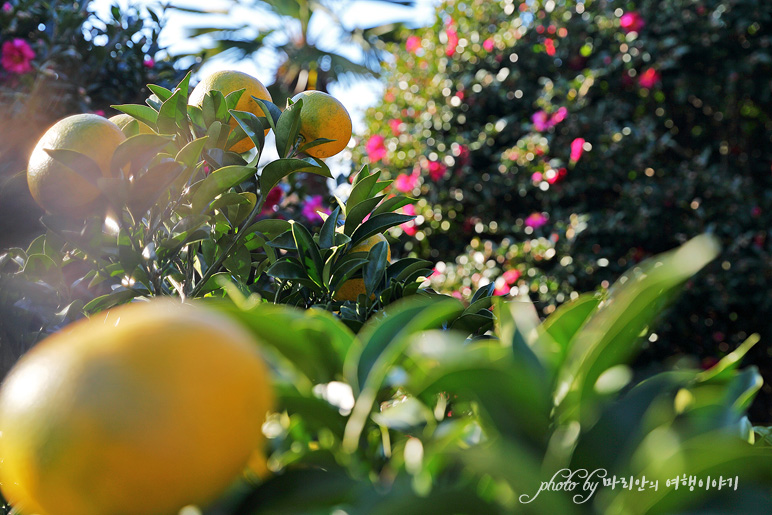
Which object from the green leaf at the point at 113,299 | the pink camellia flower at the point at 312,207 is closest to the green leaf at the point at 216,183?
the green leaf at the point at 113,299

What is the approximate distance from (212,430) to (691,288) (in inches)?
118

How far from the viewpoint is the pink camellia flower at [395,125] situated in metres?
3.91

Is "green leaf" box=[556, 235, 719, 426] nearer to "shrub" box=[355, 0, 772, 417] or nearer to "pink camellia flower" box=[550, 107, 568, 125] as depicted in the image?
"shrub" box=[355, 0, 772, 417]

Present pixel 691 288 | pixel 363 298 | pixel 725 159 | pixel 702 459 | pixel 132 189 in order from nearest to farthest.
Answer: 1. pixel 702 459
2. pixel 132 189
3. pixel 363 298
4. pixel 691 288
5. pixel 725 159

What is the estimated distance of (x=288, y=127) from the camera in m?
0.68

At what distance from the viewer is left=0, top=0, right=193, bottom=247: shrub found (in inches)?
84.2

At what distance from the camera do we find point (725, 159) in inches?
123

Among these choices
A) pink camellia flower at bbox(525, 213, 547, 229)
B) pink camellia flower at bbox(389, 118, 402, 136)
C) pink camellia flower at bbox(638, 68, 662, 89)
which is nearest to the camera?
pink camellia flower at bbox(638, 68, 662, 89)

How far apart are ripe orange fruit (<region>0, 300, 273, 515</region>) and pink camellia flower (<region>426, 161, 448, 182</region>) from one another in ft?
11.0

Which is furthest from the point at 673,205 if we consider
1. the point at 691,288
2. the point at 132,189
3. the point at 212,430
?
the point at 212,430

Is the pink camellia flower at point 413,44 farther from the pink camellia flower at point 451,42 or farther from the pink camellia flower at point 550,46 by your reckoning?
the pink camellia flower at point 550,46

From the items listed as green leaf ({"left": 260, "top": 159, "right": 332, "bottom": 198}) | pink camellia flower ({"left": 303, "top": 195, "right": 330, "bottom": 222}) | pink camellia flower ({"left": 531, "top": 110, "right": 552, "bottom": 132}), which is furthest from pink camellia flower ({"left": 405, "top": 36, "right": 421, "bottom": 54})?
green leaf ({"left": 260, "top": 159, "right": 332, "bottom": 198})

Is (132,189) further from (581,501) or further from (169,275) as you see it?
(581,501)

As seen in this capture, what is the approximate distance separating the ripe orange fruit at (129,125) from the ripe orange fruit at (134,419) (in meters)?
0.45
